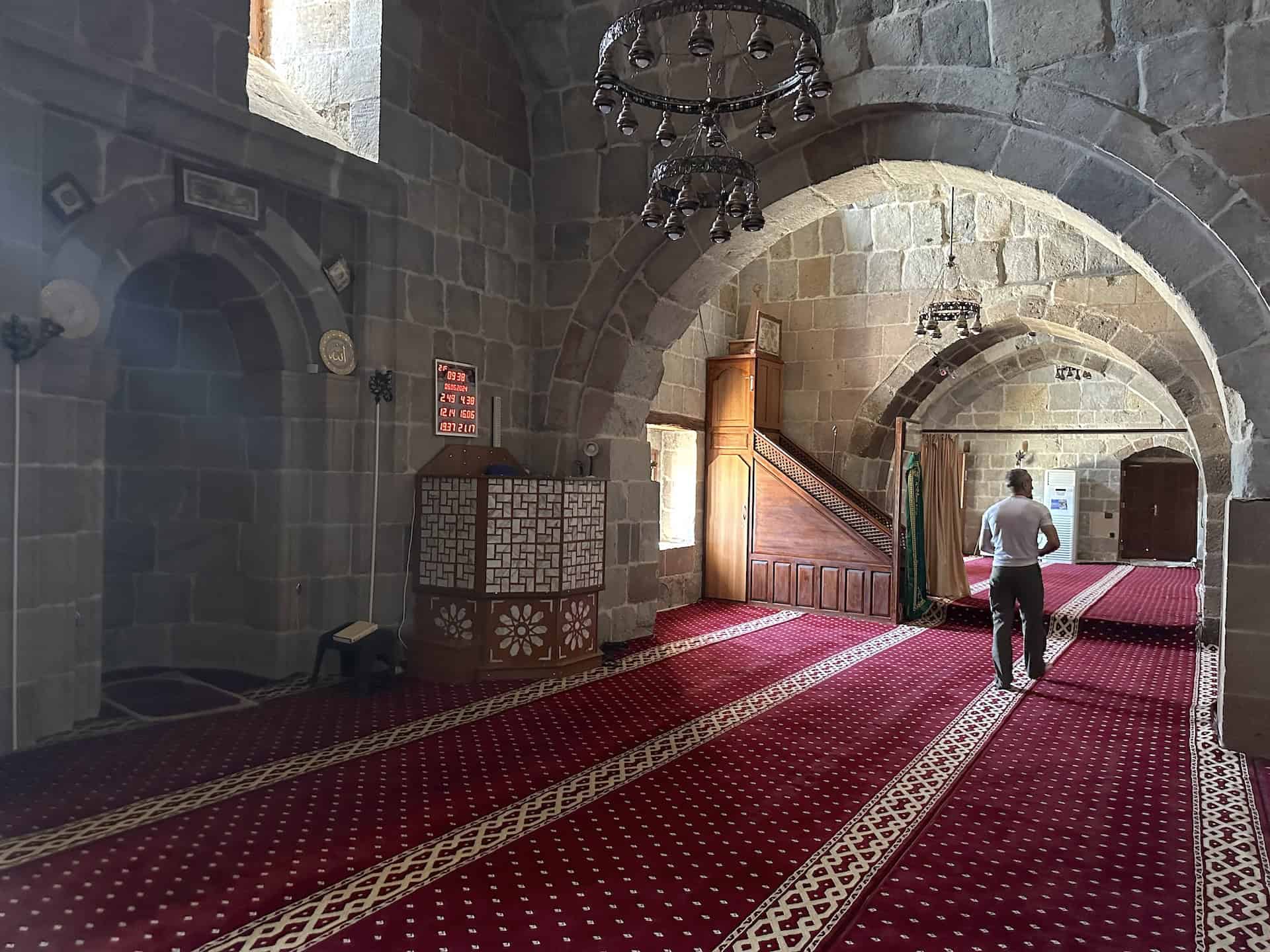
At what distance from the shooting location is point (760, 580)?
7852 mm

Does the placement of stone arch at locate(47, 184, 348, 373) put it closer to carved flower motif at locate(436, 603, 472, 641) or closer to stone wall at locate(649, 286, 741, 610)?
carved flower motif at locate(436, 603, 472, 641)

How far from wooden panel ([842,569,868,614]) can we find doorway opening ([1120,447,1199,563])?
885cm

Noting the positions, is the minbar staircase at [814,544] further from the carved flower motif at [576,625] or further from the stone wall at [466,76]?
the stone wall at [466,76]

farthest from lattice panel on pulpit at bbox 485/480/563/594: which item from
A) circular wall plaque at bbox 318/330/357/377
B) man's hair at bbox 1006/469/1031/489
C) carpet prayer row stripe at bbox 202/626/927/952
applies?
man's hair at bbox 1006/469/1031/489

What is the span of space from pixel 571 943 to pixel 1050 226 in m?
7.54

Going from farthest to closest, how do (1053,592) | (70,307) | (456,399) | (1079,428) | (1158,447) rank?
(1079,428) < (1158,447) < (1053,592) < (456,399) < (70,307)

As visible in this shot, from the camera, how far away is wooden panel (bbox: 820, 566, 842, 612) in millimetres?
7383

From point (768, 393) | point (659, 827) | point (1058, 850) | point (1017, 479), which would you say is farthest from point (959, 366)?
point (659, 827)

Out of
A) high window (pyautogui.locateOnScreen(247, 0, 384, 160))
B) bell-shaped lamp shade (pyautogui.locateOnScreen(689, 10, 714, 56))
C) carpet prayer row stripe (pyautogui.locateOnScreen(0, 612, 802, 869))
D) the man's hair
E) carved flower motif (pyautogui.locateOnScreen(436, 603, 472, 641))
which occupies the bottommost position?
carpet prayer row stripe (pyautogui.locateOnScreen(0, 612, 802, 869))

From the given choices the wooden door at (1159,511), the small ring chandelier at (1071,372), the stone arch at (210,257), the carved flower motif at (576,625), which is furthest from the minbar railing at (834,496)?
the wooden door at (1159,511)

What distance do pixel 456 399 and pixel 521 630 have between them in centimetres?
145

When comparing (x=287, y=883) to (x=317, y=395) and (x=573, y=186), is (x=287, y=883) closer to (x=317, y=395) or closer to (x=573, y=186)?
(x=317, y=395)

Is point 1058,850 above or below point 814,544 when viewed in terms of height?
below

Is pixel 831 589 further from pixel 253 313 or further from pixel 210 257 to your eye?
pixel 210 257
